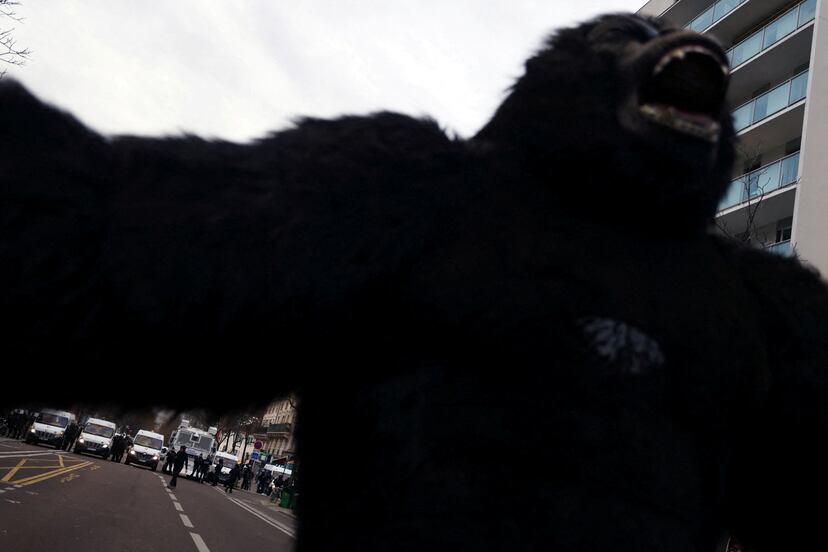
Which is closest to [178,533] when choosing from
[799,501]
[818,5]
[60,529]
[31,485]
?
[60,529]

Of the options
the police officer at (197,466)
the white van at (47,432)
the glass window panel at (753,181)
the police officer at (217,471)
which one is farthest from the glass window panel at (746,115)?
the police officer at (217,471)

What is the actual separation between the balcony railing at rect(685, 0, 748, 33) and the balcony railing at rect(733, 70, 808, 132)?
3.91 m

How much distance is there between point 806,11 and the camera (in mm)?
23062

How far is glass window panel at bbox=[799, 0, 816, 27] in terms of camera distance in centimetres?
2277

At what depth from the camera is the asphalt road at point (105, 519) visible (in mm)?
10641

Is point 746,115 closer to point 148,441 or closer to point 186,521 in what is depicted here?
point 186,521

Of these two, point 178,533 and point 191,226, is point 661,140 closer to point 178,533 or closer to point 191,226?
point 191,226

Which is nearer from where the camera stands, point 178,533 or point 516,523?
point 516,523

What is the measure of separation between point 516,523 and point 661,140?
2.19 ft

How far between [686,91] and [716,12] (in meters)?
29.5

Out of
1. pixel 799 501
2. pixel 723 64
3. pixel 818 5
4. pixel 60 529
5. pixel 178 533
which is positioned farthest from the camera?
pixel 818 5

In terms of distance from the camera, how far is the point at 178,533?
14.2m

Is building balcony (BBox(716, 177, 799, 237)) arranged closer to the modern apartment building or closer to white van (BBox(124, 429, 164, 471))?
the modern apartment building

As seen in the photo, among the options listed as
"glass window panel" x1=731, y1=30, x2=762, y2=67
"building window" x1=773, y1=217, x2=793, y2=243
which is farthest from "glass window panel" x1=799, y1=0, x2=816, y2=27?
"building window" x1=773, y1=217, x2=793, y2=243
